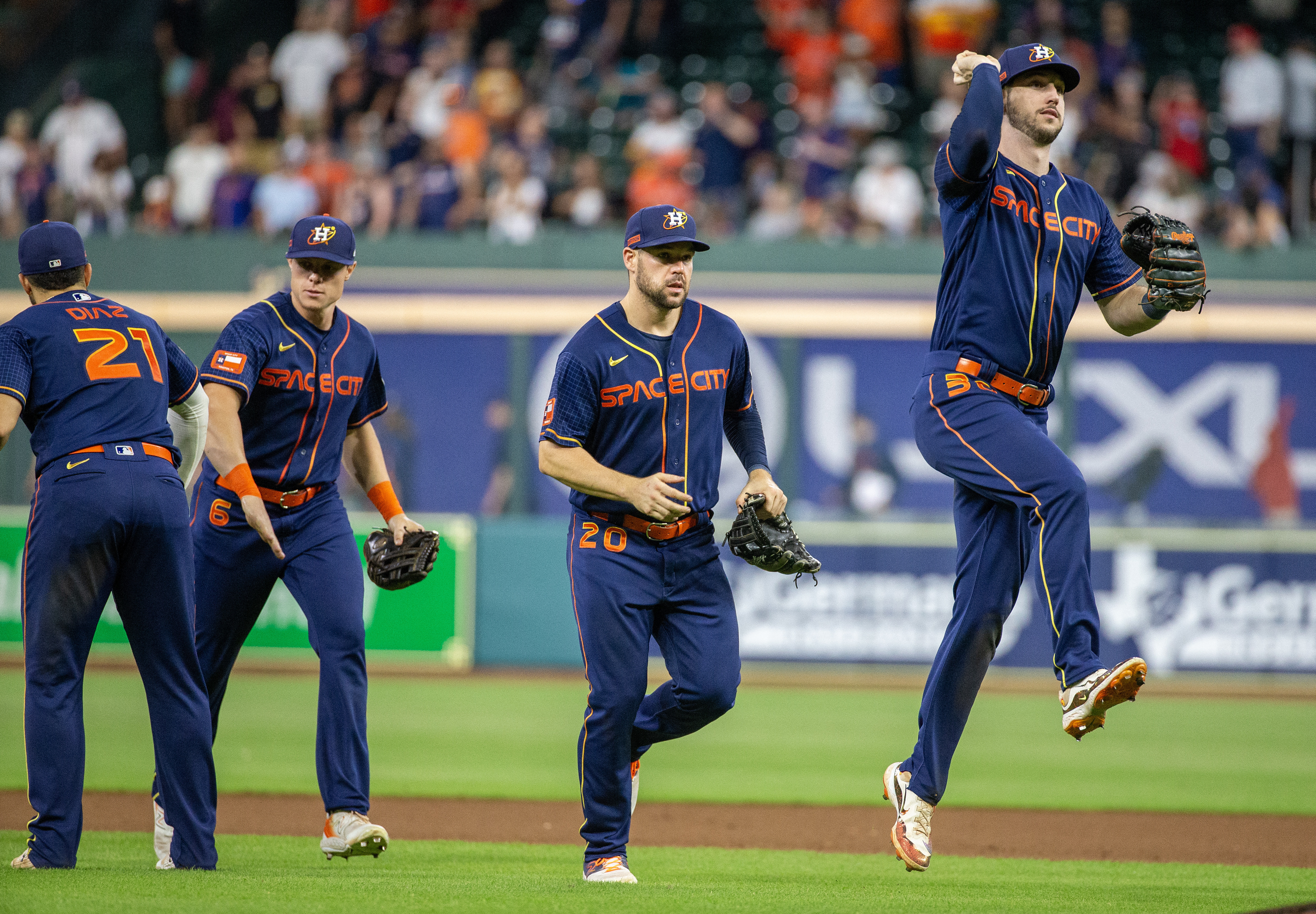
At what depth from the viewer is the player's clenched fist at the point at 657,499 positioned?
524cm

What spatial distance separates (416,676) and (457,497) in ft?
9.64

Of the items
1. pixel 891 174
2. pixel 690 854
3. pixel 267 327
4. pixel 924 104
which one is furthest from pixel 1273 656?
pixel 267 327

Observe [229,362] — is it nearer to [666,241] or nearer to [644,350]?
[644,350]

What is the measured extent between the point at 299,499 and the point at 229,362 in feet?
2.02

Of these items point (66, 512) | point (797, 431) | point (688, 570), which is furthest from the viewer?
point (797, 431)

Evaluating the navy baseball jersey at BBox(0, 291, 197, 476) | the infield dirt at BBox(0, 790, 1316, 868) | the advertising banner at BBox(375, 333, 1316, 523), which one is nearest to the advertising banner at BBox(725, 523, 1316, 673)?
the advertising banner at BBox(375, 333, 1316, 523)

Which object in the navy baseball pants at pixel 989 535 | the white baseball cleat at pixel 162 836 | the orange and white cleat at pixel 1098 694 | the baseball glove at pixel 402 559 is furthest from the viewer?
the baseball glove at pixel 402 559

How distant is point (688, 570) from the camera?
5.62 m

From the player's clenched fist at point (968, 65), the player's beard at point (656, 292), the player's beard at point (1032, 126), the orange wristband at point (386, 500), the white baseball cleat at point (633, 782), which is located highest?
the player's clenched fist at point (968, 65)

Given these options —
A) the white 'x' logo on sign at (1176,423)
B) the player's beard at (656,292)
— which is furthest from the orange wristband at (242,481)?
the white 'x' logo on sign at (1176,423)

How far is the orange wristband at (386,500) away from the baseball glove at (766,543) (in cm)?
152

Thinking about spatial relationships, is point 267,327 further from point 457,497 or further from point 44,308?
point 457,497

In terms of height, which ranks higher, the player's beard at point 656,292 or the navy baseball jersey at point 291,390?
the player's beard at point 656,292

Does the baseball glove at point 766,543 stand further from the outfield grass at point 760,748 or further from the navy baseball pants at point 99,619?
the outfield grass at point 760,748
